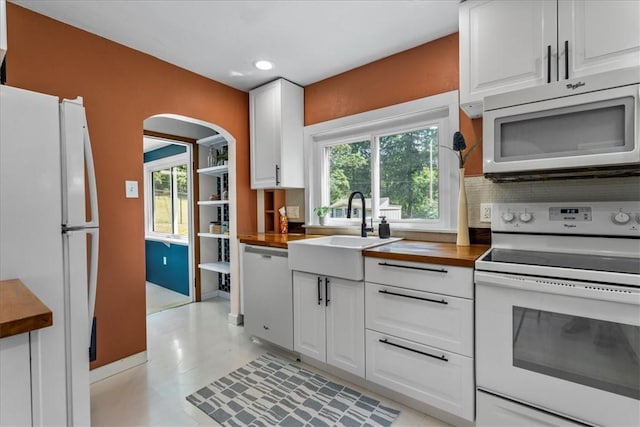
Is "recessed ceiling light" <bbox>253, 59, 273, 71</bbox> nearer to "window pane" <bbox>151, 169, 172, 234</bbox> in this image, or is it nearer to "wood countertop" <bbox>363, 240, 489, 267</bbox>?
"wood countertop" <bbox>363, 240, 489, 267</bbox>

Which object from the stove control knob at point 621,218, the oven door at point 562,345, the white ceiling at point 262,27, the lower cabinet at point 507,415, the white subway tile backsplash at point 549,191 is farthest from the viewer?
the white ceiling at point 262,27

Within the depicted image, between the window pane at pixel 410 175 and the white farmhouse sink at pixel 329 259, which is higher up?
the window pane at pixel 410 175

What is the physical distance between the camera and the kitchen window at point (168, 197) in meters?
4.44

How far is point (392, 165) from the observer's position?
Result: 8.57ft

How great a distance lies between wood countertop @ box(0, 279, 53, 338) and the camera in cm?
69

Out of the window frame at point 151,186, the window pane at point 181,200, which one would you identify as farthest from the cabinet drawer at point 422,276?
the window pane at point 181,200

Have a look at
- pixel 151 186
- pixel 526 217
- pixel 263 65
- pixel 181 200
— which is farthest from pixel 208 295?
pixel 526 217

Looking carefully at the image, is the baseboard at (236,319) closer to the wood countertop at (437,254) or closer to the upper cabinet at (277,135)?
the upper cabinet at (277,135)

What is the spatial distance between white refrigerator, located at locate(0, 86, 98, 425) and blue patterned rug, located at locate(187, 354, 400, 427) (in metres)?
0.81

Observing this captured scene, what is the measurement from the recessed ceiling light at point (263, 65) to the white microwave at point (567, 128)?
176cm

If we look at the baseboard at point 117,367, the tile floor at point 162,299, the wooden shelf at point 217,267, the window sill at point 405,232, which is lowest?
the tile floor at point 162,299

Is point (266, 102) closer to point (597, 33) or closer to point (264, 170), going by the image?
point (264, 170)

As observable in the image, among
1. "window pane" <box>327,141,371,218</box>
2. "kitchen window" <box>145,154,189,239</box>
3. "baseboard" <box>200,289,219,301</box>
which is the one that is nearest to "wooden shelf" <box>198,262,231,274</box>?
"baseboard" <box>200,289,219,301</box>

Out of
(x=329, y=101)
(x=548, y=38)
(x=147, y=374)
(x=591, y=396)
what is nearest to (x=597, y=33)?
(x=548, y=38)
